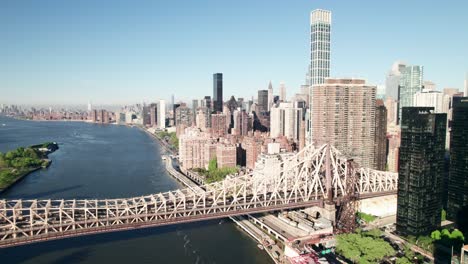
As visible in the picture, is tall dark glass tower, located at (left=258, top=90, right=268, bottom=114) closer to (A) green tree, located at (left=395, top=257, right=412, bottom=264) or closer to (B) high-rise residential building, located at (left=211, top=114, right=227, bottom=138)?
(B) high-rise residential building, located at (left=211, top=114, right=227, bottom=138)

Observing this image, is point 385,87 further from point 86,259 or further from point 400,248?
point 86,259

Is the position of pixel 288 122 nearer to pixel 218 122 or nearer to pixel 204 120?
pixel 218 122

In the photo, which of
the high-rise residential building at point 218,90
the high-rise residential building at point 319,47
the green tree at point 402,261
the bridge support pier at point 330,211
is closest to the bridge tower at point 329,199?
the bridge support pier at point 330,211

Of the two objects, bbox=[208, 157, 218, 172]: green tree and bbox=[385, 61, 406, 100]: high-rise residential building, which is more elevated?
bbox=[385, 61, 406, 100]: high-rise residential building

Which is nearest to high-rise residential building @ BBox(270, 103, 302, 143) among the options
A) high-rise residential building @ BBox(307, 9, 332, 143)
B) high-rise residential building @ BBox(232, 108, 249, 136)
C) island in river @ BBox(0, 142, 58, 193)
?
high-rise residential building @ BBox(232, 108, 249, 136)

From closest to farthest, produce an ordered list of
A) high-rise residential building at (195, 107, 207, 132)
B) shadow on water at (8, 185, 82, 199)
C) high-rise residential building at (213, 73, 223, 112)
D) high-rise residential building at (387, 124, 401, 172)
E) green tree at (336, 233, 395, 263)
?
green tree at (336, 233, 395, 263) < shadow on water at (8, 185, 82, 199) < high-rise residential building at (387, 124, 401, 172) < high-rise residential building at (195, 107, 207, 132) < high-rise residential building at (213, 73, 223, 112)

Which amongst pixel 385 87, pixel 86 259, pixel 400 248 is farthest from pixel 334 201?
pixel 385 87
